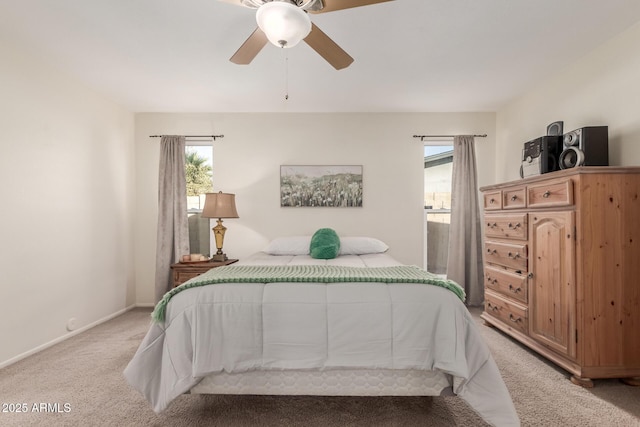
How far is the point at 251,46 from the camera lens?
1992 millimetres

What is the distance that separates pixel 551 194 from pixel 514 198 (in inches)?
18.5

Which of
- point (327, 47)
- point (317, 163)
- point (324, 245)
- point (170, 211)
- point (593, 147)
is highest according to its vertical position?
point (327, 47)

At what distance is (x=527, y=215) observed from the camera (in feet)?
8.89

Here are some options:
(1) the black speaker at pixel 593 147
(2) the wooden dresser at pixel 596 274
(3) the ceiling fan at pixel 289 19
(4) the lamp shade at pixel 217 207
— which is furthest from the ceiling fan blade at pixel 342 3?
(4) the lamp shade at pixel 217 207

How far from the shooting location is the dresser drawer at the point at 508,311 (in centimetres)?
271

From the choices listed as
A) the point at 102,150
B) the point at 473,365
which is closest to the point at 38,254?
the point at 102,150

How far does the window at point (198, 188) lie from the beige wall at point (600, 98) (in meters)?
3.82

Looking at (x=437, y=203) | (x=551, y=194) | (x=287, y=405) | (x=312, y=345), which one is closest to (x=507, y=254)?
(x=551, y=194)

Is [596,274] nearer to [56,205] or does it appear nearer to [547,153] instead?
[547,153]

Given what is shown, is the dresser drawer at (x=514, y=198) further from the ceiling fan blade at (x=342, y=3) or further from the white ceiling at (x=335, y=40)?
the ceiling fan blade at (x=342, y=3)

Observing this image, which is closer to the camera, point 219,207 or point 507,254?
point 507,254

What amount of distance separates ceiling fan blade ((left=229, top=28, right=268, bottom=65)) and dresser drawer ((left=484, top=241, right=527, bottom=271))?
2.54 m

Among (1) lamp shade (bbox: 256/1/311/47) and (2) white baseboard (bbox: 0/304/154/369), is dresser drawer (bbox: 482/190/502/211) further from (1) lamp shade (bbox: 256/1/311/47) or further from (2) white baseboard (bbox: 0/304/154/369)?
(2) white baseboard (bbox: 0/304/154/369)

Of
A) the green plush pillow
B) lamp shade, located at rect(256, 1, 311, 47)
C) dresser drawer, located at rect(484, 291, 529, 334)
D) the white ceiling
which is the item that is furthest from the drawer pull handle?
lamp shade, located at rect(256, 1, 311, 47)
